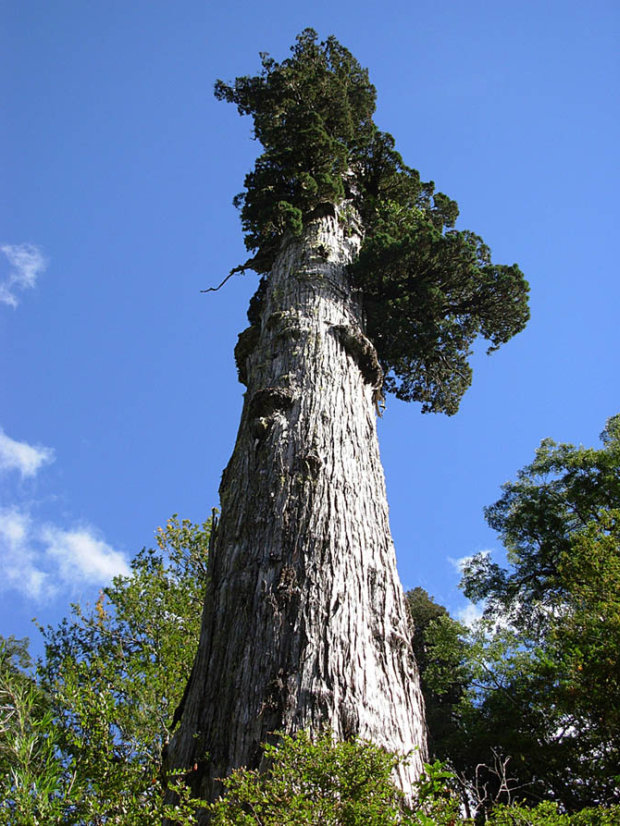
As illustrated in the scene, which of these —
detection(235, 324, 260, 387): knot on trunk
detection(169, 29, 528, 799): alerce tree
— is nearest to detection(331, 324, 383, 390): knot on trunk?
detection(169, 29, 528, 799): alerce tree

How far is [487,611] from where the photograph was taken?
15930 millimetres

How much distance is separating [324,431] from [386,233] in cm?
526

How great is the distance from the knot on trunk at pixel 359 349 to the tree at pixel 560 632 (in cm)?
355

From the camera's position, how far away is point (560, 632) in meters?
7.10

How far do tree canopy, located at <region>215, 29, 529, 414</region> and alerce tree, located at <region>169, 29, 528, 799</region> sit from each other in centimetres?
3

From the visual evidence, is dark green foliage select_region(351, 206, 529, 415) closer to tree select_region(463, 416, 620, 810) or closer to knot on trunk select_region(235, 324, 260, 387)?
knot on trunk select_region(235, 324, 260, 387)

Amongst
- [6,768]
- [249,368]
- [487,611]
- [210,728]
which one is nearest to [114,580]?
[249,368]

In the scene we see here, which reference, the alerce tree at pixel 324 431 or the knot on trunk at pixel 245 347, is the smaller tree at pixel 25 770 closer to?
the alerce tree at pixel 324 431

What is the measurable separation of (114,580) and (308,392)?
5533 millimetres

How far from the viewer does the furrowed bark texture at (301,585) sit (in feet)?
11.5

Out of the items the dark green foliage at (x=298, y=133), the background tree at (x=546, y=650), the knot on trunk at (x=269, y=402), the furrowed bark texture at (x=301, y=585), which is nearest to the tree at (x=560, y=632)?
the background tree at (x=546, y=650)

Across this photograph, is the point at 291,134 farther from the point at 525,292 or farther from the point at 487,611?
the point at 487,611

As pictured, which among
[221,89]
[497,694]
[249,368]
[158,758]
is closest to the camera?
[158,758]

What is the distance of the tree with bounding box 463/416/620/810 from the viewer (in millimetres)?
6441
